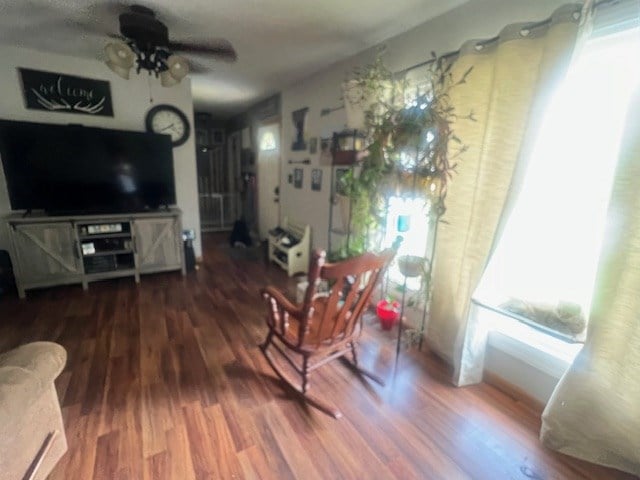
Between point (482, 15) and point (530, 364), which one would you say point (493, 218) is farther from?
point (482, 15)

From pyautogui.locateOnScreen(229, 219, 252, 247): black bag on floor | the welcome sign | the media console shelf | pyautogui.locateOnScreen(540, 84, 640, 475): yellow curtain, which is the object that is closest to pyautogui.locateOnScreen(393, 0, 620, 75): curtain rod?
pyautogui.locateOnScreen(540, 84, 640, 475): yellow curtain

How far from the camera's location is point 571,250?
1474mm

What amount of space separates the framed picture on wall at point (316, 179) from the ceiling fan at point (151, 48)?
4.81 feet

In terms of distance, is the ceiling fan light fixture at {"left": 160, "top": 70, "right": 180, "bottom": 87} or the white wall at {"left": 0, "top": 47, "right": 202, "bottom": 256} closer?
the ceiling fan light fixture at {"left": 160, "top": 70, "right": 180, "bottom": 87}

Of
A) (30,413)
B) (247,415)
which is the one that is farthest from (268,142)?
(30,413)

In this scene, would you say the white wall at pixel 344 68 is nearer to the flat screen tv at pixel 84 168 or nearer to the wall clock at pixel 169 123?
the wall clock at pixel 169 123

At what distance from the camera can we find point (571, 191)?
145cm

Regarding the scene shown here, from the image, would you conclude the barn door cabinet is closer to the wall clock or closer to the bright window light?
the wall clock

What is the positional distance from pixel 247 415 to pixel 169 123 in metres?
3.24

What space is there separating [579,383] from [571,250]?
60 cm

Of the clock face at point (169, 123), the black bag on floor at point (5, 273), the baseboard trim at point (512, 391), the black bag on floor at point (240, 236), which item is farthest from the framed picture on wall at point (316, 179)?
the black bag on floor at point (5, 273)

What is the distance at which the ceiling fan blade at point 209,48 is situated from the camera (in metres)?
1.94

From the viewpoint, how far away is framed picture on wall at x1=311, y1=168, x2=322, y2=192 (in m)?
3.39

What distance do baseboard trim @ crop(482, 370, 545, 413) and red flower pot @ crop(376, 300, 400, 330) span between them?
73 cm
